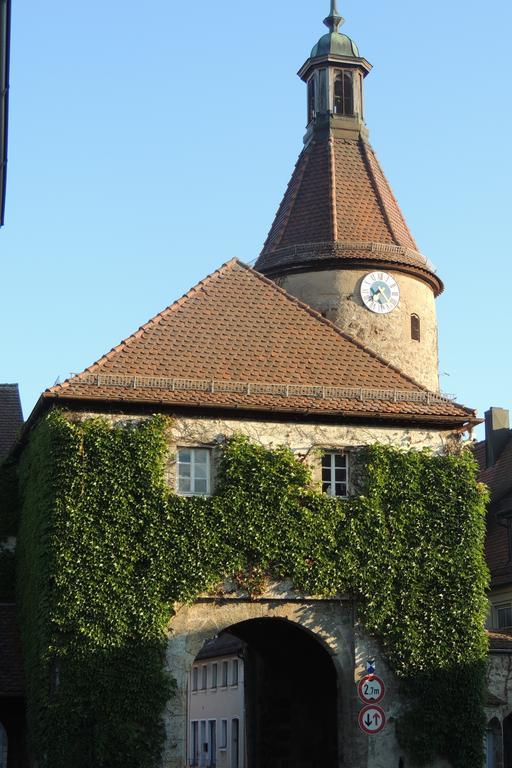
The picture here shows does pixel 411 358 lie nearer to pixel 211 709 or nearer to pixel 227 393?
pixel 227 393

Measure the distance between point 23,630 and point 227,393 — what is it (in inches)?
271

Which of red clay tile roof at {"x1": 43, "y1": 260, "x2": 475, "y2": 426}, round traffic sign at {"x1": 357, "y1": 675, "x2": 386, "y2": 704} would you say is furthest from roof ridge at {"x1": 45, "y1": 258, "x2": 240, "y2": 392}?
round traffic sign at {"x1": 357, "y1": 675, "x2": 386, "y2": 704}

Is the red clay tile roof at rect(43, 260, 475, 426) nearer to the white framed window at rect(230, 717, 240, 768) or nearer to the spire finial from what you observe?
the spire finial

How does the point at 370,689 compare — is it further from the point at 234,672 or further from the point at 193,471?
the point at 234,672

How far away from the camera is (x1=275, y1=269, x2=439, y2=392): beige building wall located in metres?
37.0

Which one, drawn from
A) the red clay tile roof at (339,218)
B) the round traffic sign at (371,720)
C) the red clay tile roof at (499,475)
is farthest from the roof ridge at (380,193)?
the round traffic sign at (371,720)

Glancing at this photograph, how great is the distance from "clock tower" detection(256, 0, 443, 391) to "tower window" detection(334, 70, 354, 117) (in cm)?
→ 3

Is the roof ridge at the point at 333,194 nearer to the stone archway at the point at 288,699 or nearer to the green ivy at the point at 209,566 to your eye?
the green ivy at the point at 209,566

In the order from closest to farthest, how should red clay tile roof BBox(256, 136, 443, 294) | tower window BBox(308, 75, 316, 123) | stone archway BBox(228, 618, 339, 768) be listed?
stone archway BBox(228, 618, 339, 768)
red clay tile roof BBox(256, 136, 443, 294)
tower window BBox(308, 75, 316, 123)

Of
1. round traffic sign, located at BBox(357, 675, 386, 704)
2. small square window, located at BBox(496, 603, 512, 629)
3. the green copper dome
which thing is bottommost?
round traffic sign, located at BBox(357, 675, 386, 704)

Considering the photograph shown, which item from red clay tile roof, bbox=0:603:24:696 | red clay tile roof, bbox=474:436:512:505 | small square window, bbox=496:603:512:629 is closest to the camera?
red clay tile roof, bbox=0:603:24:696

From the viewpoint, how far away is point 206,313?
30.5 m

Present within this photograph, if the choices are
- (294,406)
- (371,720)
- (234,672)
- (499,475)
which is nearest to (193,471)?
(294,406)

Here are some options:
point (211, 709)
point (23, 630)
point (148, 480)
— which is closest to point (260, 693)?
point (23, 630)
